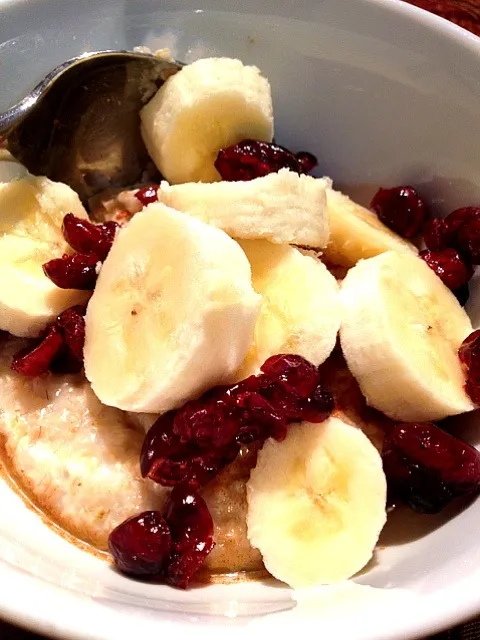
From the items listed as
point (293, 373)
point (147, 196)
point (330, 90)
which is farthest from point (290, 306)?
point (330, 90)

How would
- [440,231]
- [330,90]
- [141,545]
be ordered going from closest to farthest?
1. [141,545]
2. [440,231]
3. [330,90]

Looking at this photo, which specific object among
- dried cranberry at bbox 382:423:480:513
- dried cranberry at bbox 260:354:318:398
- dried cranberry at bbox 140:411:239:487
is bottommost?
dried cranberry at bbox 140:411:239:487

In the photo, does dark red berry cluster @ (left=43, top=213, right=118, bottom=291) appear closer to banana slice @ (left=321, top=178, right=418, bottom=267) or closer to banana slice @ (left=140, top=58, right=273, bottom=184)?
banana slice @ (left=140, top=58, right=273, bottom=184)

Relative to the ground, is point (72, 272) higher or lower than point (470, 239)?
lower

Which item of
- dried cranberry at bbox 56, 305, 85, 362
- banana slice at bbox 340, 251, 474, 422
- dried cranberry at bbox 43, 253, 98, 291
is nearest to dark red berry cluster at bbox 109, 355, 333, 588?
banana slice at bbox 340, 251, 474, 422

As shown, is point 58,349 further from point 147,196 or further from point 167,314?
point 147,196

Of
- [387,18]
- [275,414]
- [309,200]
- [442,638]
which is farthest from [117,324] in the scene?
[387,18]
